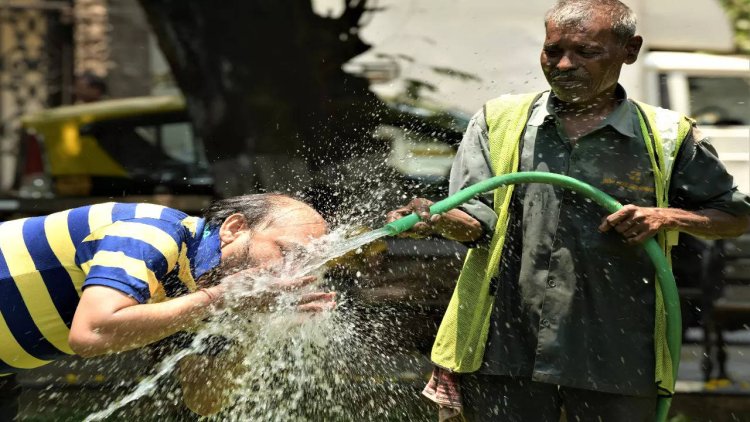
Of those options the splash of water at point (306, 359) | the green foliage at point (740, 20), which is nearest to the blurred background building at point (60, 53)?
the splash of water at point (306, 359)

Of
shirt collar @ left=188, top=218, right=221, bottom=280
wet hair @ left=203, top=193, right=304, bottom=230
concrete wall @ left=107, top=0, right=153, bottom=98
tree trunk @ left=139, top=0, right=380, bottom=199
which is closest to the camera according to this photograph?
shirt collar @ left=188, top=218, right=221, bottom=280

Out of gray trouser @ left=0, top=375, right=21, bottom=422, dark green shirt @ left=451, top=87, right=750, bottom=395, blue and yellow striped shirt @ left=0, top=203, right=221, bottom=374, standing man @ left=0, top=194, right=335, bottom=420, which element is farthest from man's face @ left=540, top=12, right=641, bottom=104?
gray trouser @ left=0, top=375, right=21, bottom=422

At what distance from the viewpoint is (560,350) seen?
3.27 meters

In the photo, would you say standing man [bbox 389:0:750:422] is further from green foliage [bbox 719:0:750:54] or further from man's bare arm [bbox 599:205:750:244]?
green foliage [bbox 719:0:750:54]

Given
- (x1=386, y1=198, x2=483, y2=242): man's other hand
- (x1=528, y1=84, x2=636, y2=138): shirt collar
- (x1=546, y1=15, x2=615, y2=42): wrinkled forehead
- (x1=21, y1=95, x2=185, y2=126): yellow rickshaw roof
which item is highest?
(x1=21, y1=95, x2=185, y2=126): yellow rickshaw roof

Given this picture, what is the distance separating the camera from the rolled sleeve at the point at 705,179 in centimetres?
336

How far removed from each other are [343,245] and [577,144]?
2.64 feet

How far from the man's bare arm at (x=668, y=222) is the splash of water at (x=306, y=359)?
717 millimetres

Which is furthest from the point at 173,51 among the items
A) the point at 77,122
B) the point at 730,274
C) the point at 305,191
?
the point at 730,274

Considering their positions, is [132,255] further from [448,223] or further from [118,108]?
[118,108]

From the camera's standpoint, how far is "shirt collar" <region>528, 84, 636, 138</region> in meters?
3.35

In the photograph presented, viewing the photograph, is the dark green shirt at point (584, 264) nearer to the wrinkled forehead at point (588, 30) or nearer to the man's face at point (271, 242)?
the wrinkled forehead at point (588, 30)

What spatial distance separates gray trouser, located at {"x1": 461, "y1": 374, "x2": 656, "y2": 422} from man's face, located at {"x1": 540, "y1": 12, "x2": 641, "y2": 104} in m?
0.91

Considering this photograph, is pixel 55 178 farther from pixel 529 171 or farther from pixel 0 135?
pixel 529 171
